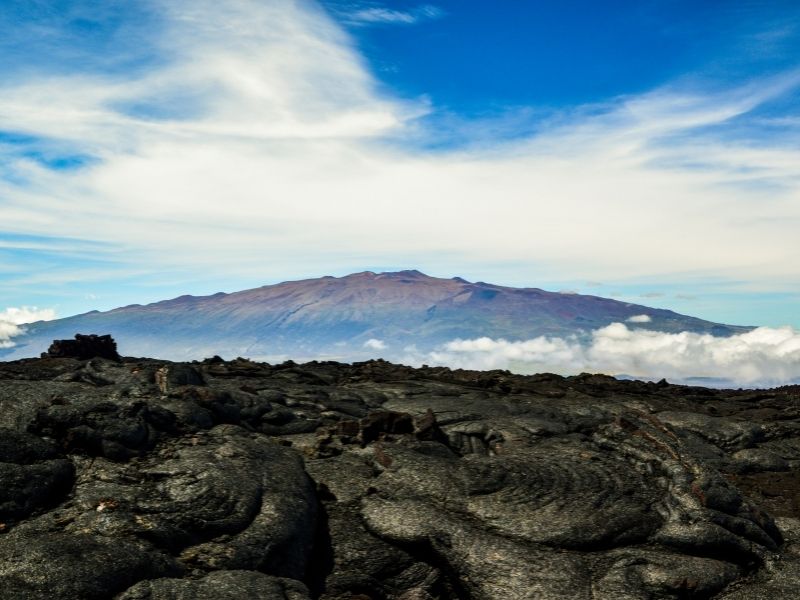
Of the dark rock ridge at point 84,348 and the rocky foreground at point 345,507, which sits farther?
the dark rock ridge at point 84,348

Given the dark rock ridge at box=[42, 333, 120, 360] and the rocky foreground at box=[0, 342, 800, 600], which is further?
the dark rock ridge at box=[42, 333, 120, 360]

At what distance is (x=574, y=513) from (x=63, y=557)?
49.7ft

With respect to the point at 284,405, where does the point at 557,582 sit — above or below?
below

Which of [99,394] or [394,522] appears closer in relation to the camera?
[394,522]

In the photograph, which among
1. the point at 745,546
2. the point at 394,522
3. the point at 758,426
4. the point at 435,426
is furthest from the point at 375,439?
the point at 758,426

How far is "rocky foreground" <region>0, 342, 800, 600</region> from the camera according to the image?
19.3 m

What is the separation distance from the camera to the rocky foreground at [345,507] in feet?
63.5

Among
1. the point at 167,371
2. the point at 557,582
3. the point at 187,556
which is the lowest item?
the point at 557,582

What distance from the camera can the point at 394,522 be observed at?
2348 cm

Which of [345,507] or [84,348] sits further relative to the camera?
[84,348]

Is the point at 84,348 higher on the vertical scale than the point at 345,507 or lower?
higher

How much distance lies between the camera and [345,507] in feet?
80.9

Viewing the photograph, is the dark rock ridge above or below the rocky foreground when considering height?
above

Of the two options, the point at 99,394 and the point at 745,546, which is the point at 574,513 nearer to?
the point at 745,546
